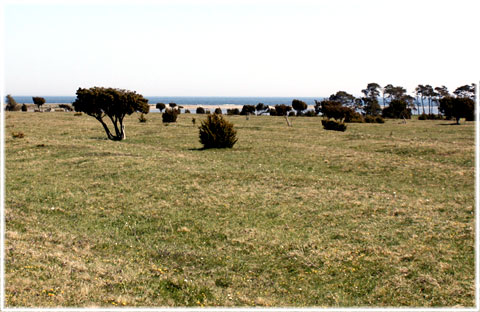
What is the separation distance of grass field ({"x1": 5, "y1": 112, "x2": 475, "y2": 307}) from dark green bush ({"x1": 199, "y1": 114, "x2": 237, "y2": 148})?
18.8 feet

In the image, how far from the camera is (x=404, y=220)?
1397cm

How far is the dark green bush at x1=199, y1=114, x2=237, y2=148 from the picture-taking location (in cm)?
3125

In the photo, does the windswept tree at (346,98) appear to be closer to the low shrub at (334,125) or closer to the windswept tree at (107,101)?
the low shrub at (334,125)

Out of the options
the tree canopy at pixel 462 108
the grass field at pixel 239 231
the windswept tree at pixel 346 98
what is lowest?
the grass field at pixel 239 231

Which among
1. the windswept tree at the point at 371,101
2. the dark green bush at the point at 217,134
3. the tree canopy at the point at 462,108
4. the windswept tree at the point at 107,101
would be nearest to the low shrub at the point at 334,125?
the tree canopy at the point at 462,108

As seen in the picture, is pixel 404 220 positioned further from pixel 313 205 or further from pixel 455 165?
pixel 455 165

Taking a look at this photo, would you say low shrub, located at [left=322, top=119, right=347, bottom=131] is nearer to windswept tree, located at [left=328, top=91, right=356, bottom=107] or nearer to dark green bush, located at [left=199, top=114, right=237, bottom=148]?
dark green bush, located at [left=199, top=114, right=237, bottom=148]

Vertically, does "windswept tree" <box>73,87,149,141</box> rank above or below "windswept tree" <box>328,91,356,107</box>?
below

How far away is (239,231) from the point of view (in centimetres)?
1291

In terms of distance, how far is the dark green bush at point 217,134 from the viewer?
3125 cm

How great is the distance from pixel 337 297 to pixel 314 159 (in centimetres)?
1781

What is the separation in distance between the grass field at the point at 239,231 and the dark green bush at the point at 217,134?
5738mm

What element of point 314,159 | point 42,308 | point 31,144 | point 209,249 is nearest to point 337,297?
point 209,249

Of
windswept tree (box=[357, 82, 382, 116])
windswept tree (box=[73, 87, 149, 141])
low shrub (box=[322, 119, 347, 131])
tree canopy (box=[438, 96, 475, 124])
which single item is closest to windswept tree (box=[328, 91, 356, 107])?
windswept tree (box=[357, 82, 382, 116])
